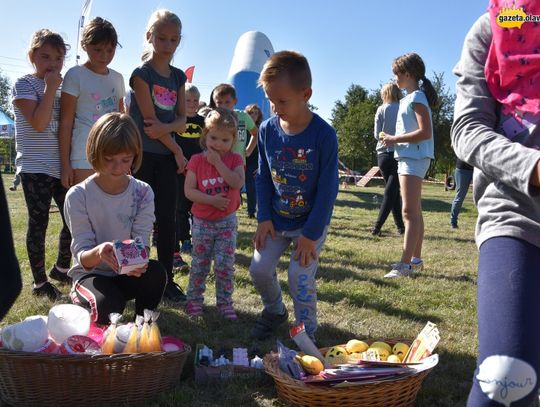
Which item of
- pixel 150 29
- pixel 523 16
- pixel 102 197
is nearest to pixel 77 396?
pixel 102 197

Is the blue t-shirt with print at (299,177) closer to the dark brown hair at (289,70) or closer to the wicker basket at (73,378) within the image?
the dark brown hair at (289,70)

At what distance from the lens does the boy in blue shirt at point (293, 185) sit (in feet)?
8.96

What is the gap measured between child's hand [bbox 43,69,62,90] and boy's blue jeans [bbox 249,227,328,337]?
67.2 inches

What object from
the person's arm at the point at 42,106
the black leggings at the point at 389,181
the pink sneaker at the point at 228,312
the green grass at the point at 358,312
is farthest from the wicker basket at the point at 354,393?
the black leggings at the point at 389,181

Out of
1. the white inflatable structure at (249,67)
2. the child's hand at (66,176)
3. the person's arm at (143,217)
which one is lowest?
the person's arm at (143,217)

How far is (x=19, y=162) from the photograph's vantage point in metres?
3.58

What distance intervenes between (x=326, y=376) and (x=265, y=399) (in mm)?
308

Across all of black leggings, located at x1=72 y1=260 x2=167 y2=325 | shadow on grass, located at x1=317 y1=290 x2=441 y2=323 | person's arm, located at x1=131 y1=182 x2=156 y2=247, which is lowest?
shadow on grass, located at x1=317 y1=290 x2=441 y2=323

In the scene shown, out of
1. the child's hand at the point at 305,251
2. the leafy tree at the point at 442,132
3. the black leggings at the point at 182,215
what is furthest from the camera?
the leafy tree at the point at 442,132

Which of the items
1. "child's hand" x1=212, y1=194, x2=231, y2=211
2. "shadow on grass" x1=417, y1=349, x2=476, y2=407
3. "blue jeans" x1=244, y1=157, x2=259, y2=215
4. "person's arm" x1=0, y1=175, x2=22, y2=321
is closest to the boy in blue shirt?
"child's hand" x1=212, y1=194, x2=231, y2=211

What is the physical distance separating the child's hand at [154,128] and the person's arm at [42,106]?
61 cm

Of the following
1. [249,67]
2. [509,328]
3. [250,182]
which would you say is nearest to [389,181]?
[250,182]

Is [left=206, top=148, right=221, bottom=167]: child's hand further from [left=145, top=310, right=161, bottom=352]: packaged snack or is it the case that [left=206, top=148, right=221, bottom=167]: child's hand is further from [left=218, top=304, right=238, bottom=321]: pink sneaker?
[left=145, top=310, right=161, bottom=352]: packaged snack

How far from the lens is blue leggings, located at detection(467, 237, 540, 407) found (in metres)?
1.26
